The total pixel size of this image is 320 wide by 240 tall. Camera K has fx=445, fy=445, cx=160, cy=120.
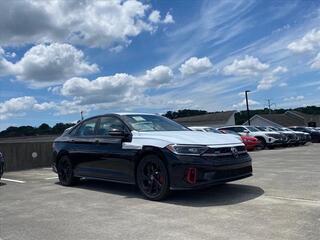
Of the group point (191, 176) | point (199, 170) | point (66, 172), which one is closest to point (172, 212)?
point (191, 176)

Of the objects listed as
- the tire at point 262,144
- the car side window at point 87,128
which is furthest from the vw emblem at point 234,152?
the tire at point 262,144

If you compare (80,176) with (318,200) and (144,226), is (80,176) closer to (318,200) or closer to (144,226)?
(144,226)

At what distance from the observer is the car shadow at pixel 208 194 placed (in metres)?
7.31

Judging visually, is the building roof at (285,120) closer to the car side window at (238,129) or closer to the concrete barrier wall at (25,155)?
the car side window at (238,129)

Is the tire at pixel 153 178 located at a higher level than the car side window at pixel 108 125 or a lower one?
lower

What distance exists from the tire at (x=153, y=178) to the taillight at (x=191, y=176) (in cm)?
43

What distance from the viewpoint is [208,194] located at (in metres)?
8.00

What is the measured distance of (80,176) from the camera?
383 inches

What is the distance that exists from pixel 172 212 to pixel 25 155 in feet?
38.7

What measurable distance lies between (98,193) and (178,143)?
239 cm

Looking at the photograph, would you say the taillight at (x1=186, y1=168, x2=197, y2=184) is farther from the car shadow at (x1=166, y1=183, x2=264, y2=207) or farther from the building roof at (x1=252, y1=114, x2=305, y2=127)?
the building roof at (x1=252, y1=114, x2=305, y2=127)

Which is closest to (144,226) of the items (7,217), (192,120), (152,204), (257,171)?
(152,204)

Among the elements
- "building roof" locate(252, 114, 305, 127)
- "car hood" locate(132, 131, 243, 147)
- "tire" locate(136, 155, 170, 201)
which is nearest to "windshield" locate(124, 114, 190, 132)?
"car hood" locate(132, 131, 243, 147)

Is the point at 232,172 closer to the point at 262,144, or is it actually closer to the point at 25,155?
the point at 25,155
